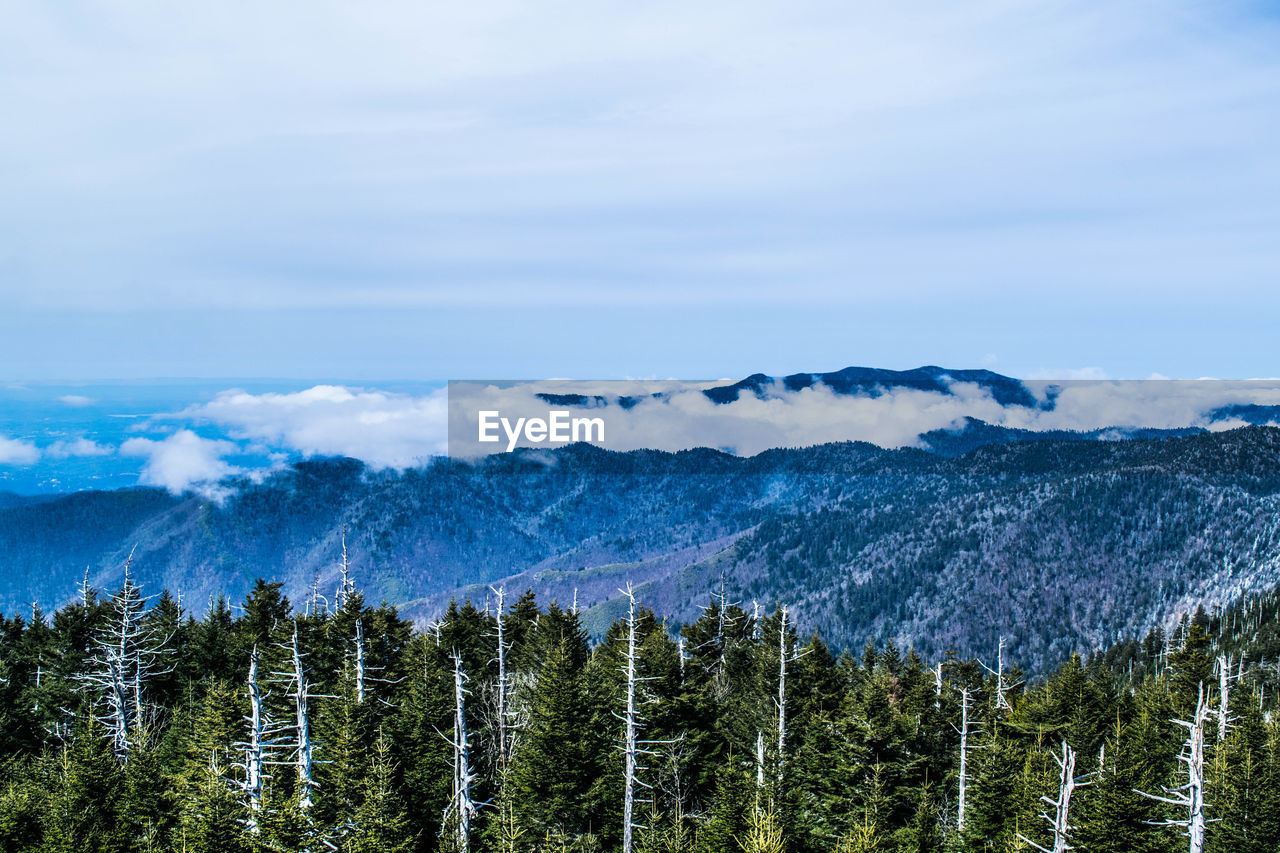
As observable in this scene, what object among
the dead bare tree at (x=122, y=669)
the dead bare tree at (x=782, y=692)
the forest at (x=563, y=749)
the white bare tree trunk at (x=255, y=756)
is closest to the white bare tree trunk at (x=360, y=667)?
the forest at (x=563, y=749)

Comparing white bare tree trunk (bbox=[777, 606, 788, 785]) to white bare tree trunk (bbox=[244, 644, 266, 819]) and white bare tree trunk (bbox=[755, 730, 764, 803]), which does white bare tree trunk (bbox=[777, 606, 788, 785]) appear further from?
white bare tree trunk (bbox=[244, 644, 266, 819])

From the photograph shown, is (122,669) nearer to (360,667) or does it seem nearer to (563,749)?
(360,667)

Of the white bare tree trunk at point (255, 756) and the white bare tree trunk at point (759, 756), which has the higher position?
the white bare tree trunk at point (255, 756)

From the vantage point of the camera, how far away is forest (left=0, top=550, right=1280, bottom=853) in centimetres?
3900

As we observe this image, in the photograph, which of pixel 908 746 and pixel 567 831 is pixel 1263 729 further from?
pixel 567 831

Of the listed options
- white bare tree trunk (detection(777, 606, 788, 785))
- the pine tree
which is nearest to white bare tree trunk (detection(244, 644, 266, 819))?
the pine tree

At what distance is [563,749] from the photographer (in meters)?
49.5

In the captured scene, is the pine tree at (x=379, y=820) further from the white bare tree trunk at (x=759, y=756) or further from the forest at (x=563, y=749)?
the white bare tree trunk at (x=759, y=756)

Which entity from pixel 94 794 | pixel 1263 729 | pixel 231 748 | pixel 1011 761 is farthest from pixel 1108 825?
pixel 94 794

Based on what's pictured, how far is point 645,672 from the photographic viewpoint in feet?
190

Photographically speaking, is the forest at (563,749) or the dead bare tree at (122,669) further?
the dead bare tree at (122,669)

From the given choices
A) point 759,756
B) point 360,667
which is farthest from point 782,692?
point 360,667

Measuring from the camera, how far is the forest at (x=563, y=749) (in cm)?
3900

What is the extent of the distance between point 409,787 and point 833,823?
74.1 feet
